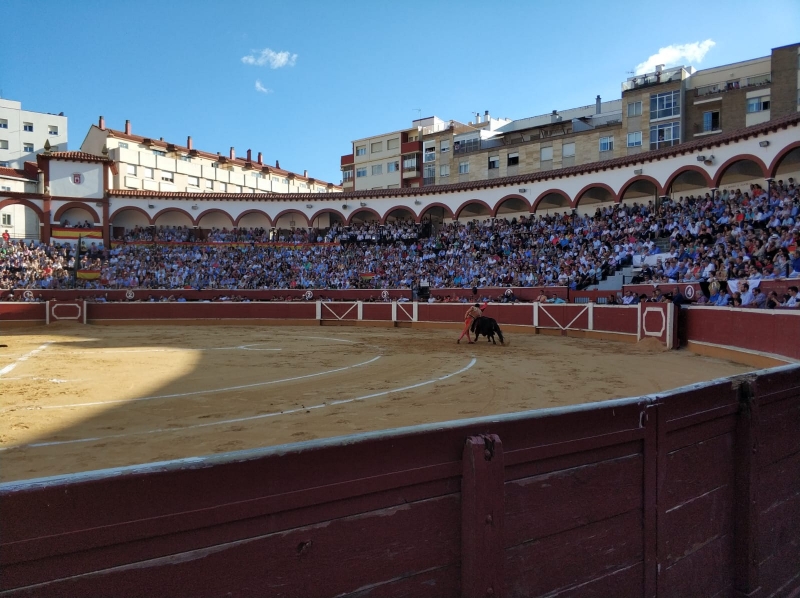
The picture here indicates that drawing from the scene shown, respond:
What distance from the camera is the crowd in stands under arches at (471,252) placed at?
18.8 metres

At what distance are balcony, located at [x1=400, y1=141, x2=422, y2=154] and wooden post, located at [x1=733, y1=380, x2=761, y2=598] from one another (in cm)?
5626

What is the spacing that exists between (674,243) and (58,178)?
35.9m

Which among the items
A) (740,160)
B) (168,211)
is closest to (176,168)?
(168,211)

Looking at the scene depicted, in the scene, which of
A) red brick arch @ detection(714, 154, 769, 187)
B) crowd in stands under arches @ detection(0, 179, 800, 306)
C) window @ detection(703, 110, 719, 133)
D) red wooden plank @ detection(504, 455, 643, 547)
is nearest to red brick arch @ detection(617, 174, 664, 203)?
crowd in stands under arches @ detection(0, 179, 800, 306)

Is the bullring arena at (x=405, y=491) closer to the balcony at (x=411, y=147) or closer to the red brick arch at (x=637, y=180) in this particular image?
the red brick arch at (x=637, y=180)

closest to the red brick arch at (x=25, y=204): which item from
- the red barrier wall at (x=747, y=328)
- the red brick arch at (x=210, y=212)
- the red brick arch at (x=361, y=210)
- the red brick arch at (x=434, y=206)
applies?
the red brick arch at (x=210, y=212)

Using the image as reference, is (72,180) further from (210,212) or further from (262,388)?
(262,388)

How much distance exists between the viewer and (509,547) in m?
2.17

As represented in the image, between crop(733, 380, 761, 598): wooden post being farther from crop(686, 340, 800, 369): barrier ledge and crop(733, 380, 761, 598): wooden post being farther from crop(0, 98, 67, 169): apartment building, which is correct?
crop(0, 98, 67, 169): apartment building

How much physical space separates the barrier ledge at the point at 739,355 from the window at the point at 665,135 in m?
31.9

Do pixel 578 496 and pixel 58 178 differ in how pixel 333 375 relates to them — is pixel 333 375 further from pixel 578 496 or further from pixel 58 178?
pixel 58 178

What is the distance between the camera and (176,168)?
2208 inches

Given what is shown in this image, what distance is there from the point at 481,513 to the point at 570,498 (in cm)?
50

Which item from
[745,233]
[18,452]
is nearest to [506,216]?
[745,233]
